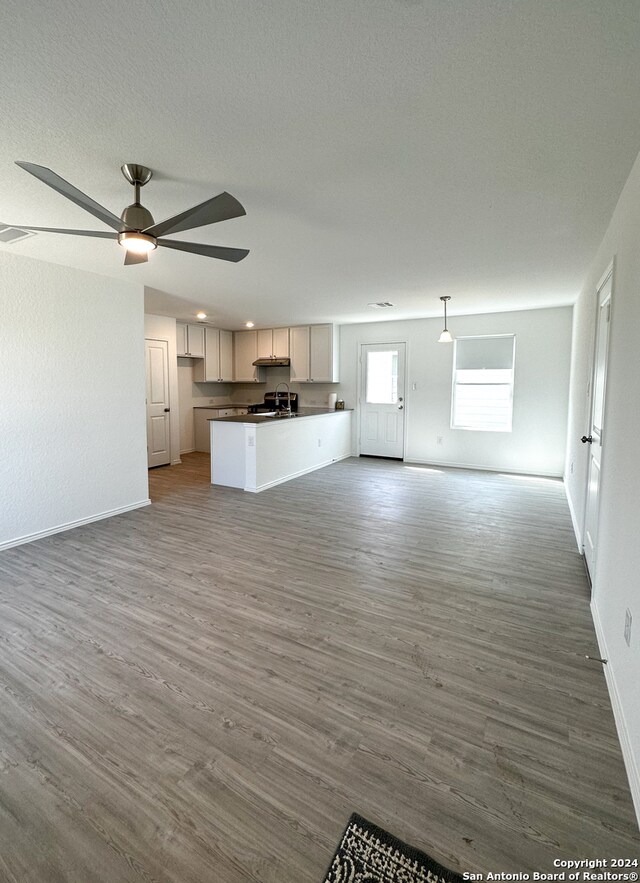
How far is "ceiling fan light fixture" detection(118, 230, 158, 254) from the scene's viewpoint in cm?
218

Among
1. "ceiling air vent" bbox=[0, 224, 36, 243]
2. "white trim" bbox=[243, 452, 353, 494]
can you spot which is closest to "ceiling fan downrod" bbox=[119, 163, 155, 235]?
"ceiling air vent" bbox=[0, 224, 36, 243]

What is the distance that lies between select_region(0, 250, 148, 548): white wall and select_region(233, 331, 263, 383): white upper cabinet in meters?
3.81

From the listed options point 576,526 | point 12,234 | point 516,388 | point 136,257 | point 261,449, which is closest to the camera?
point 136,257

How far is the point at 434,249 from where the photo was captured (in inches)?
132

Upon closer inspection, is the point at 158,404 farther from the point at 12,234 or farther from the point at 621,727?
the point at 621,727

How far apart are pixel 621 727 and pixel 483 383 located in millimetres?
5522

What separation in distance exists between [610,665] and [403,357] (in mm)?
5770

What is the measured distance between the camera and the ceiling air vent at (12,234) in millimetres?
2860

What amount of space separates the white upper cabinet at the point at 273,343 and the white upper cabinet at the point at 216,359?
749 mm

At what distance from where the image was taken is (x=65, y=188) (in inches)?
71.2

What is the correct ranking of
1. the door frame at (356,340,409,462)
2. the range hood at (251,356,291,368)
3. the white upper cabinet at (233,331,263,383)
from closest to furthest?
the door frame at (356,340,409,462), the range hood at (251,356,291,368), the white upper cabinet at (233,331,263,383)

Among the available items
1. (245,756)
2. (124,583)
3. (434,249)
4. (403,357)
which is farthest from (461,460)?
(245,756)

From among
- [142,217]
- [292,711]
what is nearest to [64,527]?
[142,217]

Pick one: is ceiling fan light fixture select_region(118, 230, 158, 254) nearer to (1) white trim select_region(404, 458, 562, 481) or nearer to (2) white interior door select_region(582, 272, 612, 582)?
(2) white interior door select_region(582, 272, 612, 582)
